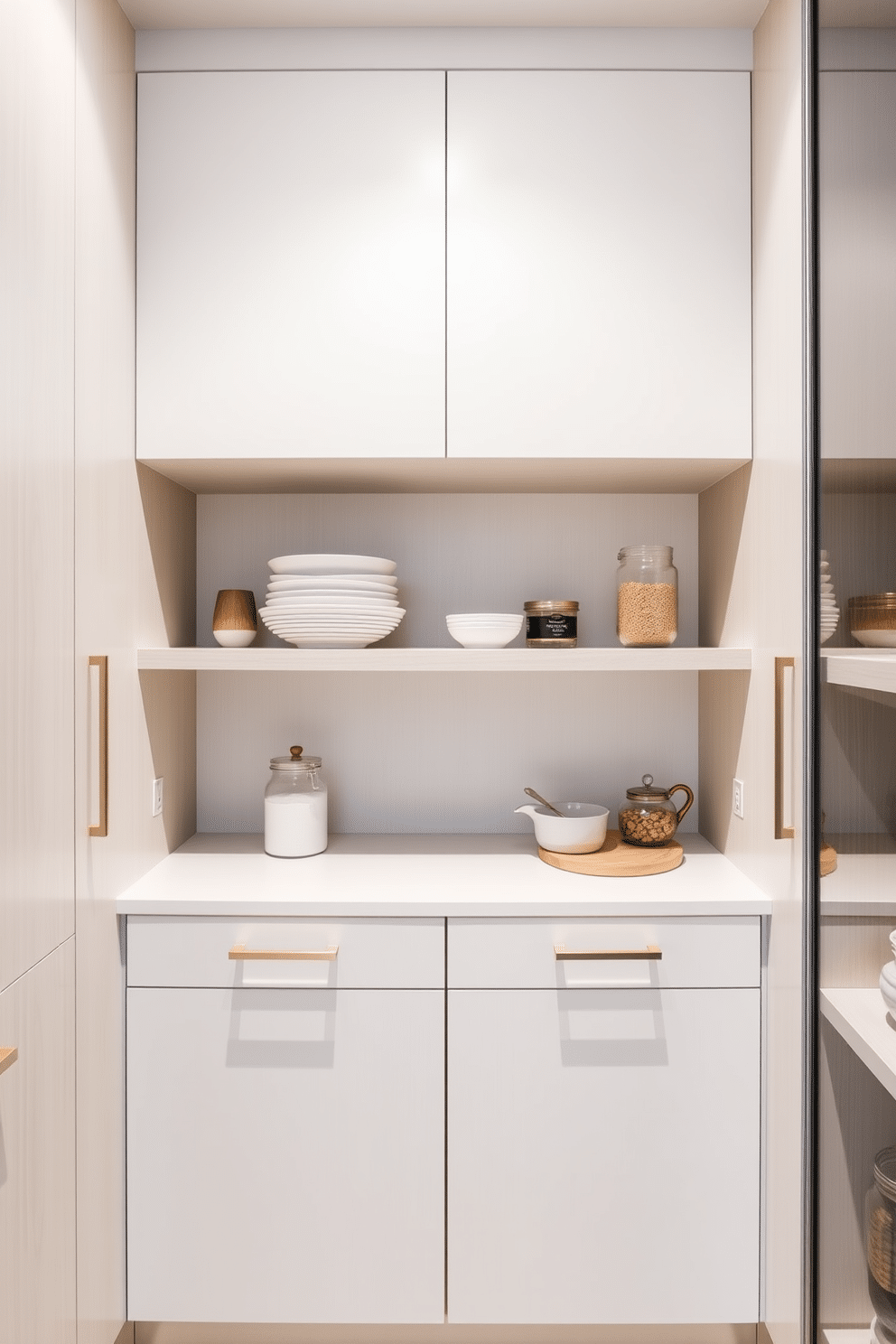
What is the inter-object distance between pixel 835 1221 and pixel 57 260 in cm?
186

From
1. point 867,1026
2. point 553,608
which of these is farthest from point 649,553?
point 867,1026

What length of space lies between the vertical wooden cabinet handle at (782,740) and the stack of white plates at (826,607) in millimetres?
135

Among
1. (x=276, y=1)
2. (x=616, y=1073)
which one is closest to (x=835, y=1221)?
(x=616, y=1073)

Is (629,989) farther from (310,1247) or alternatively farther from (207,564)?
(207,564)

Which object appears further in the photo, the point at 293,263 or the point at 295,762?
the point at 295,762

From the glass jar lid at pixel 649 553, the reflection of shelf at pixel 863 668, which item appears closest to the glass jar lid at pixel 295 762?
the glass jar lid at pixel 649 553

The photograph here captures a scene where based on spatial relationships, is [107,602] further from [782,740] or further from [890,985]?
[890,985]

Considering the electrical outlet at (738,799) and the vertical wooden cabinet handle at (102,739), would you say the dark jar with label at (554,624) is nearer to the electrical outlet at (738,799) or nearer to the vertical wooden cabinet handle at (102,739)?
the electrical outlet at (738,799)

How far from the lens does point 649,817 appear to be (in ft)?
6.00

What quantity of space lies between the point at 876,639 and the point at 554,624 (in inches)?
30.0

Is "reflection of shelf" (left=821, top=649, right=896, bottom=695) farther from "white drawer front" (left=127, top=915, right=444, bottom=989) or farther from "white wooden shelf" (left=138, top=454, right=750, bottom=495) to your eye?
"white drawer front" (left=127, top=915, right=444, bottom=989)

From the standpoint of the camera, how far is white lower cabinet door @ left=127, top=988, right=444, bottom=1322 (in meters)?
1.54

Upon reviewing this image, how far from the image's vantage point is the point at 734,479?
178 cm

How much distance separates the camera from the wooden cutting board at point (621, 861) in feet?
5.59
